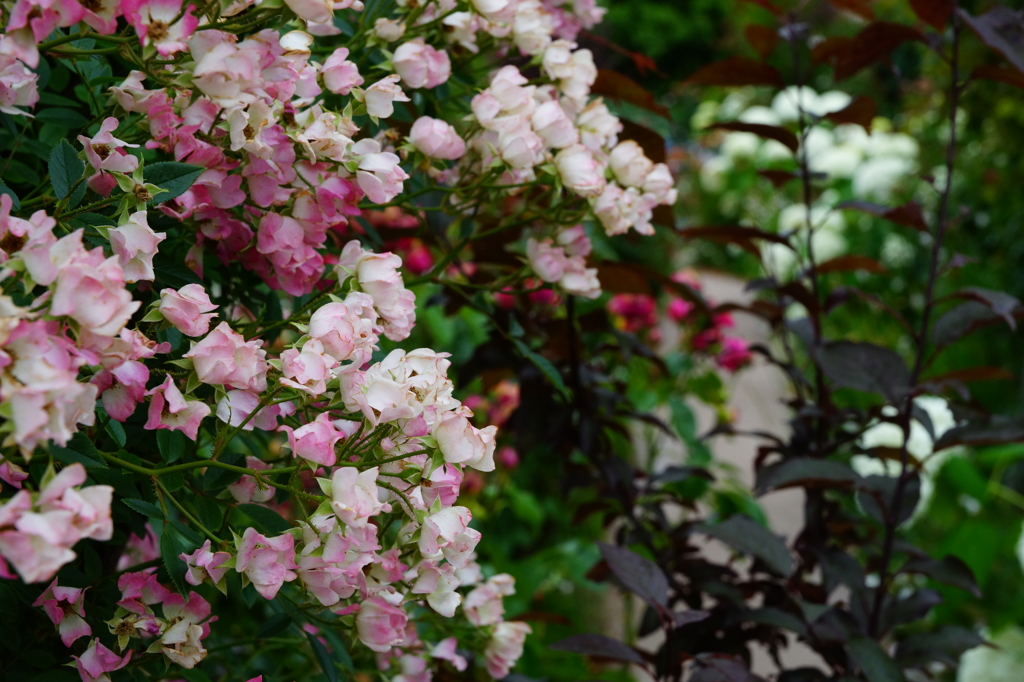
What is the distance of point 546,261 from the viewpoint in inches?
25.9

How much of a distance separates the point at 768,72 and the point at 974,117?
7.63 feet

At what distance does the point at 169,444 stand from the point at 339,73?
23cm

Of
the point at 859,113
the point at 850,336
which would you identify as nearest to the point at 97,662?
the point at 859,113

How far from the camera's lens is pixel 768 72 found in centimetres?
90

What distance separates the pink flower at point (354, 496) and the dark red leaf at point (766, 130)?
58 cm

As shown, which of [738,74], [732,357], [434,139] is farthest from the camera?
[732,357]

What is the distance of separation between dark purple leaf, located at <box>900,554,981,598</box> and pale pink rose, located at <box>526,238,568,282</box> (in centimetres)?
44

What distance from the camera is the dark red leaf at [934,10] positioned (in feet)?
2.60

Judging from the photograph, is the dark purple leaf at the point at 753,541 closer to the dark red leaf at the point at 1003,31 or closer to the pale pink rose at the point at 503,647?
the pale pink rose at the point at 503,647

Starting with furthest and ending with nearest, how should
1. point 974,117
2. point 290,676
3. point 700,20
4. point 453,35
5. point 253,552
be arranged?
point 700,20 → point 974,117 → point 290,676 → point 453,35 → point 253,552

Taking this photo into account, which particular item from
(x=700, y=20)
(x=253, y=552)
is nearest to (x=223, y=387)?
(x=253, y=552)

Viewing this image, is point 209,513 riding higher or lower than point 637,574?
higher

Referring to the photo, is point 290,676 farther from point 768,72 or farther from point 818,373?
point 768,72

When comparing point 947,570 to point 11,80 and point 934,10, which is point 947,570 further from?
point 11,80
